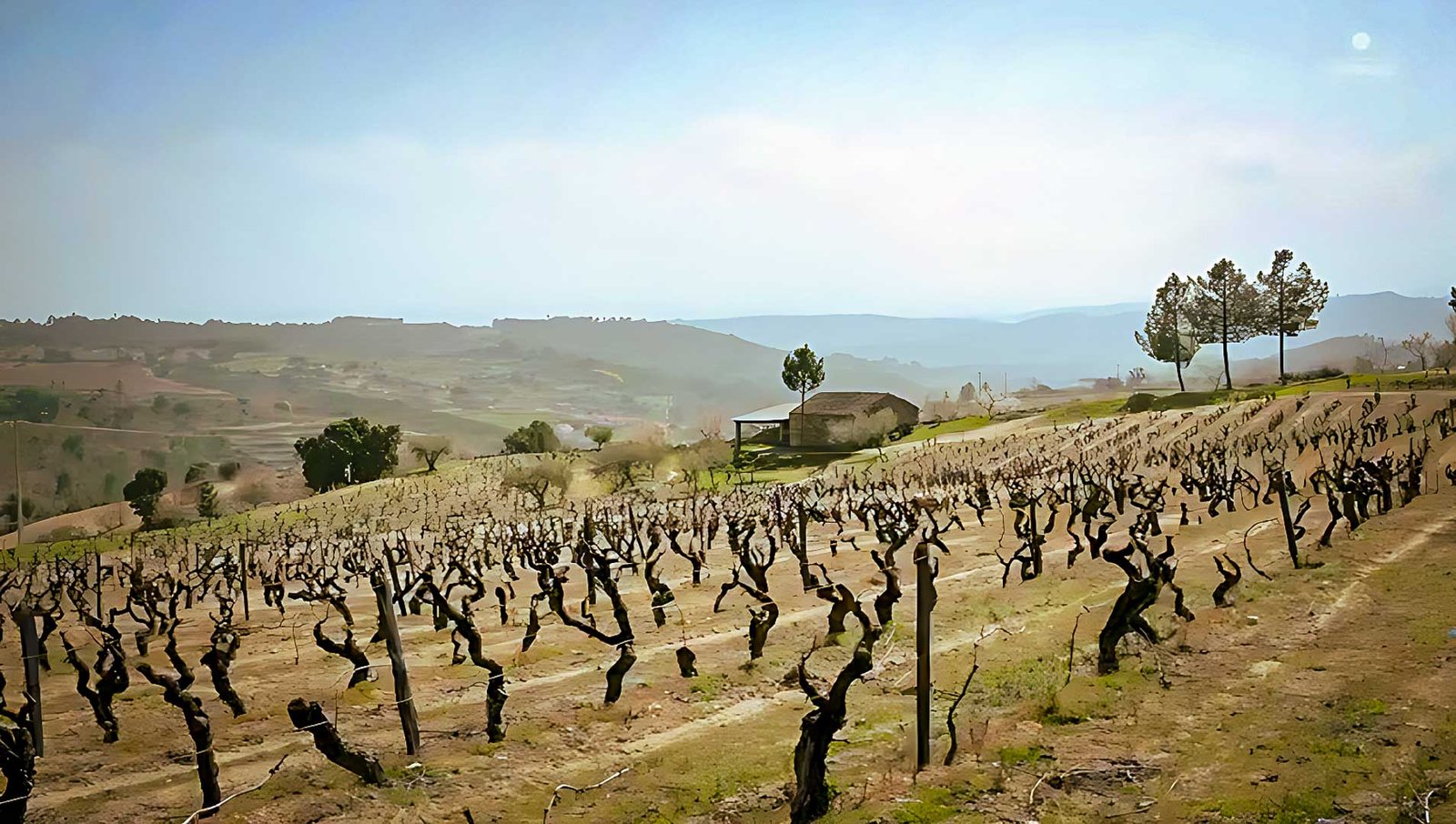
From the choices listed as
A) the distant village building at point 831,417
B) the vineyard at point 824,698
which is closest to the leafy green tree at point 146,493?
the distant village building at point 831,417

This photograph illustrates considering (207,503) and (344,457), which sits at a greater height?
(344,457)

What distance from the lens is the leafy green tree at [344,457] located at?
69250 millimetres

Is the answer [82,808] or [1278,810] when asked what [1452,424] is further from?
[82,808]

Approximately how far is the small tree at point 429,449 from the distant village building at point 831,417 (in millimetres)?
23326

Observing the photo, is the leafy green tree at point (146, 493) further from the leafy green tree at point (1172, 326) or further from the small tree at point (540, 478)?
the leafy green tree at point (1172, 326)

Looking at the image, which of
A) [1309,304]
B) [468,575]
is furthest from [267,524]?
[1309,304]

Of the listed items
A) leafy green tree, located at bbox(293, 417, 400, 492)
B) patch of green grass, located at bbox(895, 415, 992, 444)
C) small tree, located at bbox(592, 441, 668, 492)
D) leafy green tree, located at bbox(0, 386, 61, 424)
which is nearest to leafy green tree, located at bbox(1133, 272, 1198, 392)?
patch of green grass, located at bbox(895, 415, 992, 444)

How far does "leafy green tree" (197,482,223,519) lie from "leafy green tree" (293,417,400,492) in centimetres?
665

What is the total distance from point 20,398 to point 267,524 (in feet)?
178

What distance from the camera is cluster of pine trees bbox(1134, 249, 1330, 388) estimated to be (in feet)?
249

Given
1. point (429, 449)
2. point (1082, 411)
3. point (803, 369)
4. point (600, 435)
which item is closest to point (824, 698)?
point (803, 369)

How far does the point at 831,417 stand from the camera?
71.1 m

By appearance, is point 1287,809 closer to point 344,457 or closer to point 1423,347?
point 344,457

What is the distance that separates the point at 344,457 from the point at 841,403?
3804 centimetres
